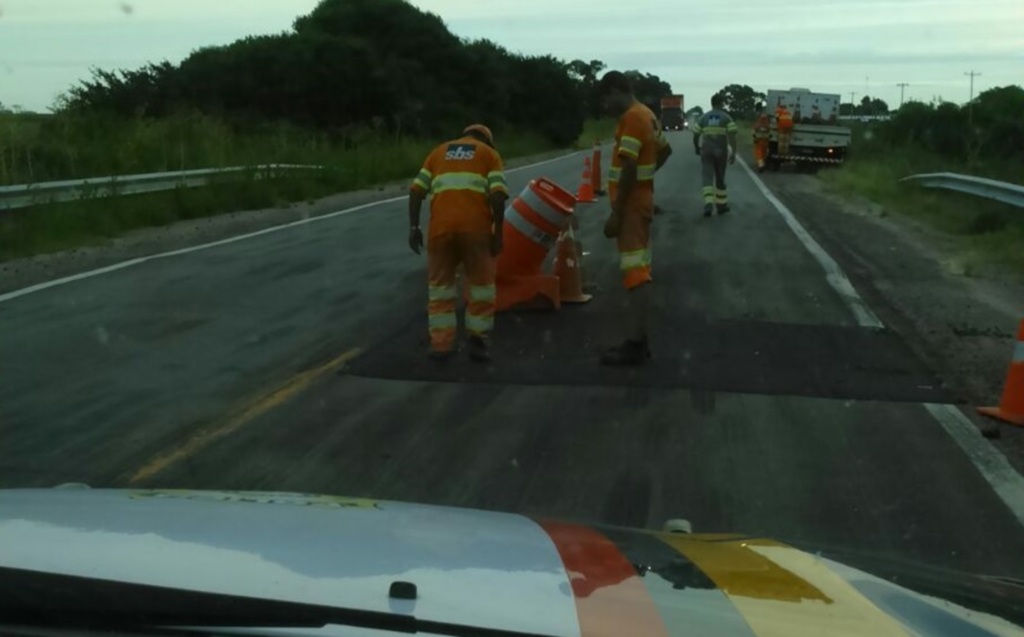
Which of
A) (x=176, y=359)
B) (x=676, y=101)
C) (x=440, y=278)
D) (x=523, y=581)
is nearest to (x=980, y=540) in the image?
(x=523, y=581)

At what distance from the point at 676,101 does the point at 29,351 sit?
318 feet

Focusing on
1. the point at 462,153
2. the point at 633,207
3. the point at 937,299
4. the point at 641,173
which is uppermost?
the point at 462,153

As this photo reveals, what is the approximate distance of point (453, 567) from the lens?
8.06 feet

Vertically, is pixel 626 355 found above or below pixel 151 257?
above

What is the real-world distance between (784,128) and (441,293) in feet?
113

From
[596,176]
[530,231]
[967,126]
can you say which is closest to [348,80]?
[967,126]

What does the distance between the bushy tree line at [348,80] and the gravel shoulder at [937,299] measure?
22.4m

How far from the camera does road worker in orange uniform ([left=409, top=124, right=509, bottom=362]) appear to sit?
1045cm

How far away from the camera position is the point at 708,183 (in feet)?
78.3

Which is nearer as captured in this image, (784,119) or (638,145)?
(638,145)

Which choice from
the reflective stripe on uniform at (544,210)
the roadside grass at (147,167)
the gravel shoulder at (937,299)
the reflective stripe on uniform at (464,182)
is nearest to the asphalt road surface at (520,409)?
the gravel shoulder at (937,299)

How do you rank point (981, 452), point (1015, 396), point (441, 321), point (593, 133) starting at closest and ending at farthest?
point (981, 452)
point (1015, 396)
point (441, 321)
point (593, 133)

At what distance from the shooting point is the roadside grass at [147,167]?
63.6ft

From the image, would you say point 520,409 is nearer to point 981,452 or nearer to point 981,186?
point 981,452
